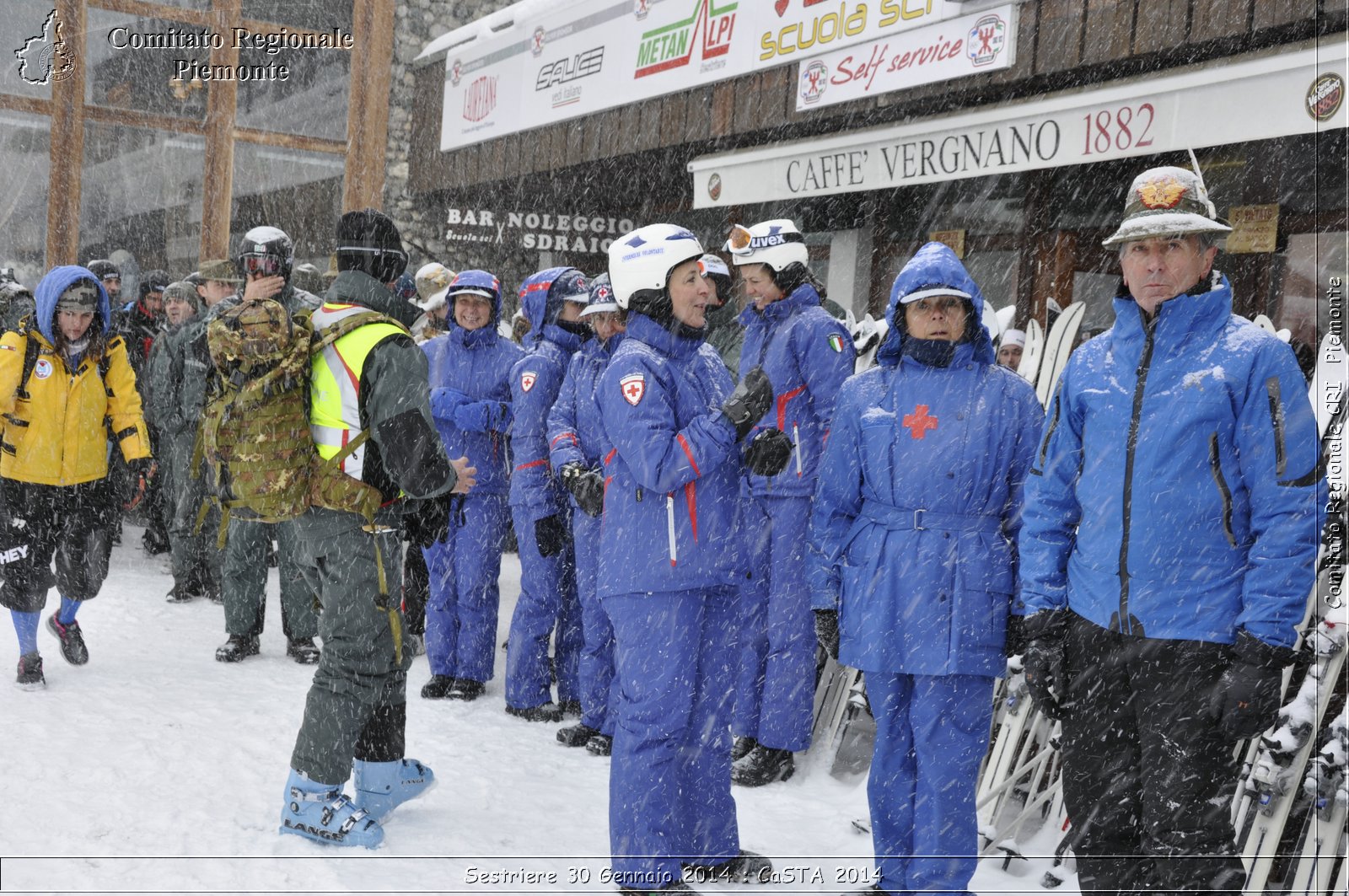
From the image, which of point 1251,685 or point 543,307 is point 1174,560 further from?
point 543,307

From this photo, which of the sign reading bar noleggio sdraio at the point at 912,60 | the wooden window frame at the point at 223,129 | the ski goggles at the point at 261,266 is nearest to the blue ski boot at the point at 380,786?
the ski goggles at the point at 261,266

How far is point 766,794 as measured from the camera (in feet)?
15.5

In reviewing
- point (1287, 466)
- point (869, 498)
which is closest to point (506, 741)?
point (869, 498)

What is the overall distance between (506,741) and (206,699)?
1463mm

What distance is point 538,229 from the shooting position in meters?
11.7

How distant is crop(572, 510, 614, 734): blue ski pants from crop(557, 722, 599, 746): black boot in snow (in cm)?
3

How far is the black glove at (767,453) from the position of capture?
3479 millimetres

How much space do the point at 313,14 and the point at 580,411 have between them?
36.1 feet

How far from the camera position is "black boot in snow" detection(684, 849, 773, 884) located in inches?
148

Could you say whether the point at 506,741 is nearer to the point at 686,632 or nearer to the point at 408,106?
the point at 686,632

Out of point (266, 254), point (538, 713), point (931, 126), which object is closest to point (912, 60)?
point (931, 126)

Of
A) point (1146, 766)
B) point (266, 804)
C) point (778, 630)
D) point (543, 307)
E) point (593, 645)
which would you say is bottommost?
point (266, 804)

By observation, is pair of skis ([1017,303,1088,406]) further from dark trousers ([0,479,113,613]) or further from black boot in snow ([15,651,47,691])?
black boot in snow ([15,651,47,691])

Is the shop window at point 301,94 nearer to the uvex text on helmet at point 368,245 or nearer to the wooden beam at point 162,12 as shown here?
the wooden beam at point 162,12
